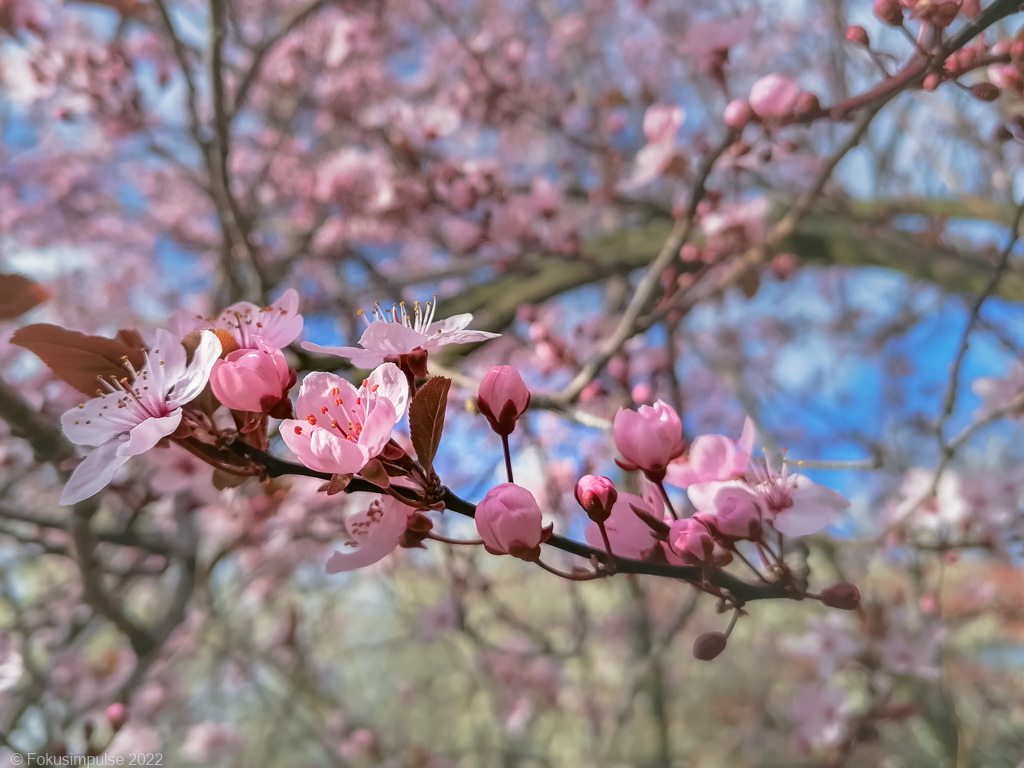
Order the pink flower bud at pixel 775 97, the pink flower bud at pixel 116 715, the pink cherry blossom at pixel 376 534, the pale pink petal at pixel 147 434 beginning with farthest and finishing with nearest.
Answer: the pink flower bud at pixel 116 715, the pink flower bud at pixel 775 97, the pink cherry blossom at pixel 376 534, the pale pink petal at pixel 147 434

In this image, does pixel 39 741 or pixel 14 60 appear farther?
pixel 14 60

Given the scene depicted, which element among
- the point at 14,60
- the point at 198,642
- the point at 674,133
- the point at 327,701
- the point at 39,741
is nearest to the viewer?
the point at 674,133

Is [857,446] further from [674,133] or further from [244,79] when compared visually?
[244,79]

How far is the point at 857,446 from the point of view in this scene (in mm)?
4098

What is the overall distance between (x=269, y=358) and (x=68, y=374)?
0.79ft

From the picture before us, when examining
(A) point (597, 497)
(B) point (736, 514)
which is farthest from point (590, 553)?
(B) point (736, 514)

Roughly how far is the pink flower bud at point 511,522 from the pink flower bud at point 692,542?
14 centimetres

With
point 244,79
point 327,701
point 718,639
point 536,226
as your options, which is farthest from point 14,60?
point 327,701

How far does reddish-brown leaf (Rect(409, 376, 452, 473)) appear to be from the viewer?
593mm

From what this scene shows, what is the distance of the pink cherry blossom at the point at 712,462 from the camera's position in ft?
2.44

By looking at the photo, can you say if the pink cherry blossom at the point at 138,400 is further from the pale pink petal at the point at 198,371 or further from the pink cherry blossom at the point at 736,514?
the pink cherry blossom at the point at 736,514

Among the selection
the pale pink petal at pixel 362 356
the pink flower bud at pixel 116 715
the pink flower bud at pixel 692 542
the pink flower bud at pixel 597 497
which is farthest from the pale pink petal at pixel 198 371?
the pink flower bud at pixel 116 715

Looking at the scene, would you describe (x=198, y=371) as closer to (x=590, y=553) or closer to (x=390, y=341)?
(x=390, y=341)

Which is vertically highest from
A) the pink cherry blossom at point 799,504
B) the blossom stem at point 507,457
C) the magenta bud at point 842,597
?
the blossom stem at point 507,457
